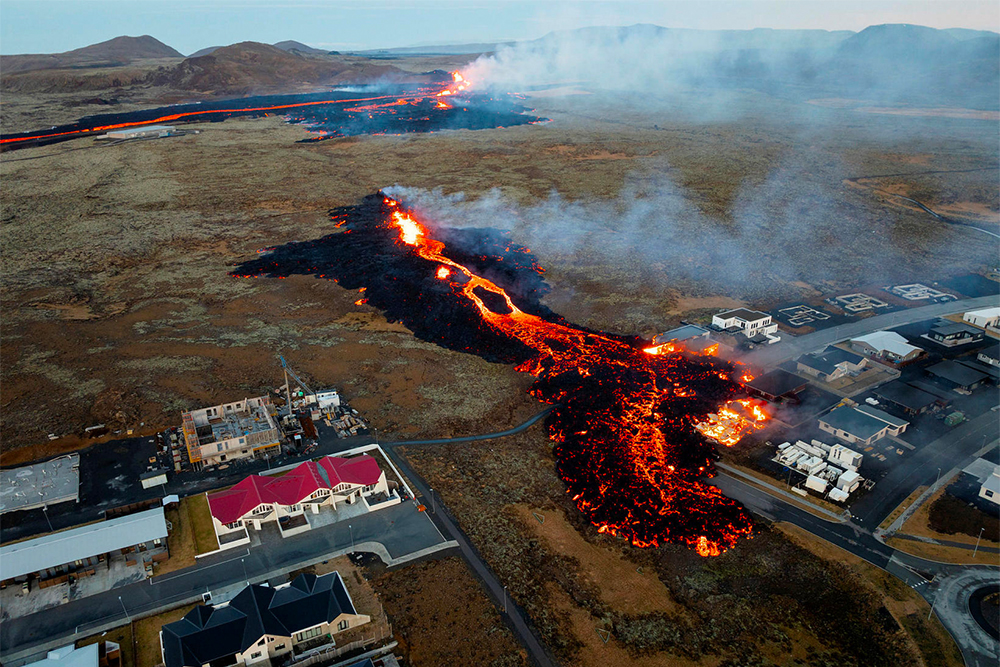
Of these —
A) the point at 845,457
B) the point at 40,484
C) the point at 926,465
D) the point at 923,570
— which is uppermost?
the point at 40,484

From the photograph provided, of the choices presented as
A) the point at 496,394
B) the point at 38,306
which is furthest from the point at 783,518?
the point at 38,306

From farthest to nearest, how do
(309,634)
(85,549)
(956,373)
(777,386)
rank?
(956,373)
(777,386)
(85,549)
(309,634)

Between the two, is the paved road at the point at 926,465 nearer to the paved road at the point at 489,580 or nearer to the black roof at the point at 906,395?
the black roof at the point at 906,395

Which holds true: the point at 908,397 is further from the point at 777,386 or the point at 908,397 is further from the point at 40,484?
the point at 40,484

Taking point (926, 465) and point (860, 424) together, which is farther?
point (860, 424)

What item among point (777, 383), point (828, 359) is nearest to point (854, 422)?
point (777, 383)

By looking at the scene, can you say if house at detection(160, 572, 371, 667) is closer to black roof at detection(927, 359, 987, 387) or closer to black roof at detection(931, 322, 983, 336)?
black roof at detection(927, 359, 987, 387)

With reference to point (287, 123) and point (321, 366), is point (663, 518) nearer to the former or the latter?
point (321, 366)

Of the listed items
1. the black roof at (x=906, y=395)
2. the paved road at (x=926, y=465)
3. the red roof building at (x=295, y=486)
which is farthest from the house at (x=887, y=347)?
the red roof building at (x=295, y=486)
